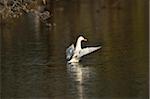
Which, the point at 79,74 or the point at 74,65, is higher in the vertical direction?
the point at 74,65

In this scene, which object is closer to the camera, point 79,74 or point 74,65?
point 79,74

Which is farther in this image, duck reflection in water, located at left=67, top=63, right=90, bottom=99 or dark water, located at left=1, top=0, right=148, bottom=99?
duck reflection in water, located at left=67, top=63, right=90, bottom=99

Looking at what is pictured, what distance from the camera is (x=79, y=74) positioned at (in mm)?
14898

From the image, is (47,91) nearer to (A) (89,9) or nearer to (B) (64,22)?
(B) (64,22)

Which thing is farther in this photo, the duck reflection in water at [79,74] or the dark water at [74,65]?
the duck reflection in water at [79,74]

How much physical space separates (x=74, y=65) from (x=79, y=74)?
1503 millimetres

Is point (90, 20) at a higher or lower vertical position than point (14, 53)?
higher

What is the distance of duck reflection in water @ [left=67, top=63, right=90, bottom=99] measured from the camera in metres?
13.1

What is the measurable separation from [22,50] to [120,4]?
2411 centimetres

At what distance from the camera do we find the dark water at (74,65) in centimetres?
1291

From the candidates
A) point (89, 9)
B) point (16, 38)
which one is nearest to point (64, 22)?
point (16, 38)

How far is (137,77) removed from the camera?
1421 cm

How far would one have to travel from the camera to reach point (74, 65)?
16391mm

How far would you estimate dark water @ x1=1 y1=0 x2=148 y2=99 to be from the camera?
1291cm
